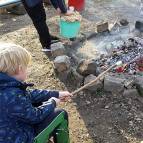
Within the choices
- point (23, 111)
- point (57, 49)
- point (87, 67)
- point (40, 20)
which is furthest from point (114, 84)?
point (23, 111)

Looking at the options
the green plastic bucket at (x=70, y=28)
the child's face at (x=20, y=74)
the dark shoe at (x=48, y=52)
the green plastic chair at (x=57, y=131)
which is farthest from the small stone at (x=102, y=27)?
the child's face at (x=20, y=74)

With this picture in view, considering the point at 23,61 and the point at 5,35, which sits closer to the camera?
the point at 23,61

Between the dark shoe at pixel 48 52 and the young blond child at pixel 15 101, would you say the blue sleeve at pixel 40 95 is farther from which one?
the dark shoe at pixel 48 52

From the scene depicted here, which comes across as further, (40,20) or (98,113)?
(40,20)

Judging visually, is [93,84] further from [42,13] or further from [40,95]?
[42,13]

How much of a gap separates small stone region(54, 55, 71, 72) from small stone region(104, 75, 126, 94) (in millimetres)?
526

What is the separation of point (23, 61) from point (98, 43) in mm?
2639

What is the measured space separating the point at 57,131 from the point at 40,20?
220cm

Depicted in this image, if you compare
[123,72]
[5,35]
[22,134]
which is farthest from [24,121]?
[5,35]

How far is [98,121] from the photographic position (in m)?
3.90

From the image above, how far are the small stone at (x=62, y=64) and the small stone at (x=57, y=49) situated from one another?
350mm

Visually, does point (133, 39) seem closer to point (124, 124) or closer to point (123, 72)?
point (123, 72)

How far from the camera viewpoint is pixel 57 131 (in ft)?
10.3

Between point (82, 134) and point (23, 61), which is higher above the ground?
point (23, 61)
